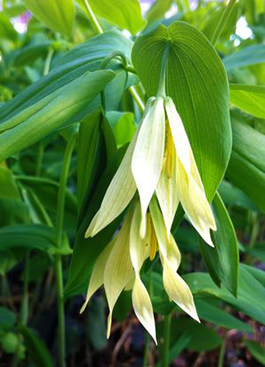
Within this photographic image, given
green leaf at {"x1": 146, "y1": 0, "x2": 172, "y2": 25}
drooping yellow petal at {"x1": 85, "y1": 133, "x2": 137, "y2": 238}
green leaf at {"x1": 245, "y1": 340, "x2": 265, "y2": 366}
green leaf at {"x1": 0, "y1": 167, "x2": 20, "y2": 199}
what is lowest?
green leaf at {"x1": 245, "y1": 340, "x2": 265, "y2": 366}

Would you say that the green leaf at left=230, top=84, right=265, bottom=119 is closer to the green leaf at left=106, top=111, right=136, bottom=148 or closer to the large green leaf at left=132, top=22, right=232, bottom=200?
the large green leaf at left=132, top=22, right=232, bottom=200

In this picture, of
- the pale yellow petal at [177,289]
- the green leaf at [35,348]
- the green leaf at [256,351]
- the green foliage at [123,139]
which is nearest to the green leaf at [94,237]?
the green foliage at [123,139]

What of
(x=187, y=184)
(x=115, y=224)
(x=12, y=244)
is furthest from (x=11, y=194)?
(x=187, y=184)

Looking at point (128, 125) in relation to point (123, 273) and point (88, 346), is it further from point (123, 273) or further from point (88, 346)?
point (88, 346)

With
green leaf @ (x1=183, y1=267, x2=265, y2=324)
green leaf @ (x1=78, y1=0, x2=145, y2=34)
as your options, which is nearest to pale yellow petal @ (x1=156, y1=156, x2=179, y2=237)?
green leaf @ (x1=183, y1=267, x2=265, y2=324)

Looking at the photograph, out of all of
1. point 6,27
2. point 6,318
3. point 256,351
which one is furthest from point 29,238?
point 256,351

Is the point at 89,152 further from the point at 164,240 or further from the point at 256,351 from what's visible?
the point at 256,351
